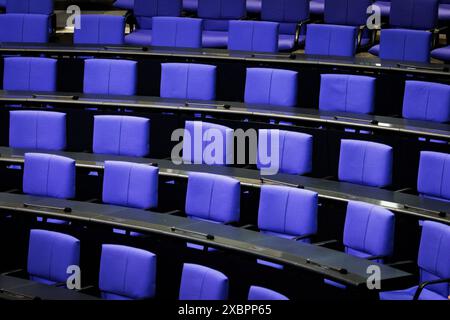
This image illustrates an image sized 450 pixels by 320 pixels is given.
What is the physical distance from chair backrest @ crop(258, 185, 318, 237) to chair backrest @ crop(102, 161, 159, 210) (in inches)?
26.9

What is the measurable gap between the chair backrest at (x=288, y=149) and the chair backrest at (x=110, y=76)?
1485mm

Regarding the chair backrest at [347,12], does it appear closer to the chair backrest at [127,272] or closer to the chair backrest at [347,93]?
the chair backrest at [347,93]

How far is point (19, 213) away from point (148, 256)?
1.08 meters

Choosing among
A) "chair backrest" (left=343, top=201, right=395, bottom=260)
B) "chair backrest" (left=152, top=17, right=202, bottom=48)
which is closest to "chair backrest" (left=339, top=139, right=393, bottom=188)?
"chair backrest" (left=343, top=201, right=395, bottom=260)

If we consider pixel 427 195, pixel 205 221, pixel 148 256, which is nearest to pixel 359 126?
pixel 427 195

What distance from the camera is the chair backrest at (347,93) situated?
592 cm

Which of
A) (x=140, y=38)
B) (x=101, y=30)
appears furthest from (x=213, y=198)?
(x=140, y=38)

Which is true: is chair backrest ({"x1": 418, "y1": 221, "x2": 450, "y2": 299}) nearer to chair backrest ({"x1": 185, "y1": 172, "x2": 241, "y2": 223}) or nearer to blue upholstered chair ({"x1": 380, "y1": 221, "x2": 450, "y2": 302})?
blue upholstered chair ({"x1": 380, "y1": 221, "x2": 450, "y2": 302})

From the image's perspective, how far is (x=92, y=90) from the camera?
21.5 feet

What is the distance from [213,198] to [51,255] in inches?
38.8

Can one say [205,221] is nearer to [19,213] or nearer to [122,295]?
[122,295]

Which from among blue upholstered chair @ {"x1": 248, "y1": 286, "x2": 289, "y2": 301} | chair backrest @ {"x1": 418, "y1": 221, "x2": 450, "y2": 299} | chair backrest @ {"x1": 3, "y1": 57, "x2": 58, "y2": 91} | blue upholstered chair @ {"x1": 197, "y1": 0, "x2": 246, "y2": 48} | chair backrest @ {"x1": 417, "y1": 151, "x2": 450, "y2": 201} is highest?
blue upholstered chair @ {"x1": 197, "y1": 0, "x2": 246, "y2": 48}

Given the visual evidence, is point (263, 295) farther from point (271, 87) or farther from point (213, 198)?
point (271, 87)

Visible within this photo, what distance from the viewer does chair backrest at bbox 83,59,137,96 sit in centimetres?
644
